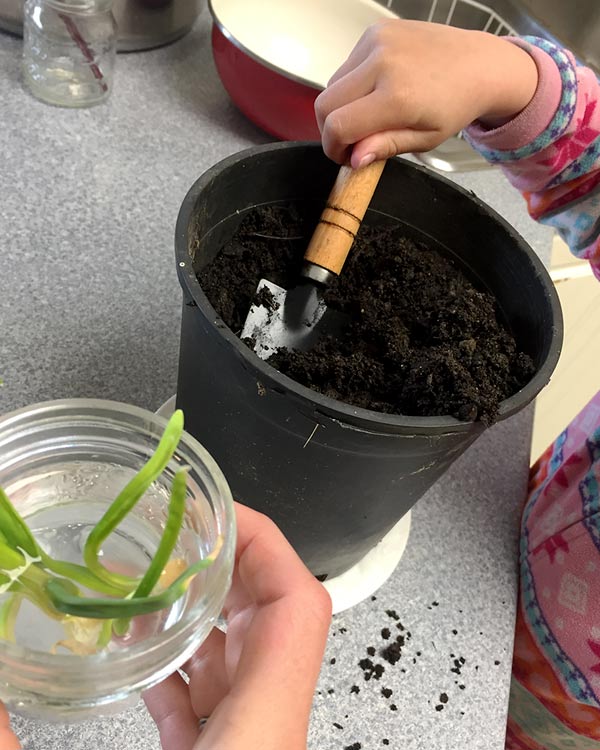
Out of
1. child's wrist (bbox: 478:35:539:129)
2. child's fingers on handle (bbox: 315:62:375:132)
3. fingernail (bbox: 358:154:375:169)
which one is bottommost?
fingernail (bbox: 358:154:375:169)

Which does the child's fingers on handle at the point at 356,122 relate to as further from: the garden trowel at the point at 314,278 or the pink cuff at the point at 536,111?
the pink cuff at the point at 536,111

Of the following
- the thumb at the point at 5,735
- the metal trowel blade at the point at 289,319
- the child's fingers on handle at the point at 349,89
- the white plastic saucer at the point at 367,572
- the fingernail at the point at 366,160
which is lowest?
the white plastic saucer at the point at 367,572

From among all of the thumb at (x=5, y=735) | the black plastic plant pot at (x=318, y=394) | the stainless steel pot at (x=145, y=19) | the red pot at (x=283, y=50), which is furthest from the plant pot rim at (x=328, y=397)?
the stainless steel pot at (x=145, y=19)

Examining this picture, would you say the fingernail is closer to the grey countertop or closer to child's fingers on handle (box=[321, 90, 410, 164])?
child's fingers on handle (box=[321, 90, 410, 164])

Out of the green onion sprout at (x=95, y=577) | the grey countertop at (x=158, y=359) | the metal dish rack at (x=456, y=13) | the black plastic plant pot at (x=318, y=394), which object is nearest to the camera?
the green onion sprout at (x=95, y=577)

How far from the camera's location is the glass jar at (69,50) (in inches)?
25.2

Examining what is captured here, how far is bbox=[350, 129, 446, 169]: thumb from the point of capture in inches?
15.7

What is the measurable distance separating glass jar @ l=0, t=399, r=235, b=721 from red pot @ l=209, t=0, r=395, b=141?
45 cm

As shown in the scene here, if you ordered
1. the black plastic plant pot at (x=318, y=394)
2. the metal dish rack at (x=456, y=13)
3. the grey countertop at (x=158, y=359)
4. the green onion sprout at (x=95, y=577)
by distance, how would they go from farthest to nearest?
the metal dish rack at (x=456, y=13)
the grey countertop at (x=158, y=359)
the black plastic plant pot at (x=318, y=394)
the green onion sprout at (x=95, y=577)

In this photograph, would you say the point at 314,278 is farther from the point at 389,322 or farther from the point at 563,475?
the point at 563,475

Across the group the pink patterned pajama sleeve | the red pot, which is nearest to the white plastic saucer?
the pink patterned pajama sleeve

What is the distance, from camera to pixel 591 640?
1.80 ft

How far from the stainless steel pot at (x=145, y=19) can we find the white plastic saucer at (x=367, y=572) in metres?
0.46

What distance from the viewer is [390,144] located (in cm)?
42
